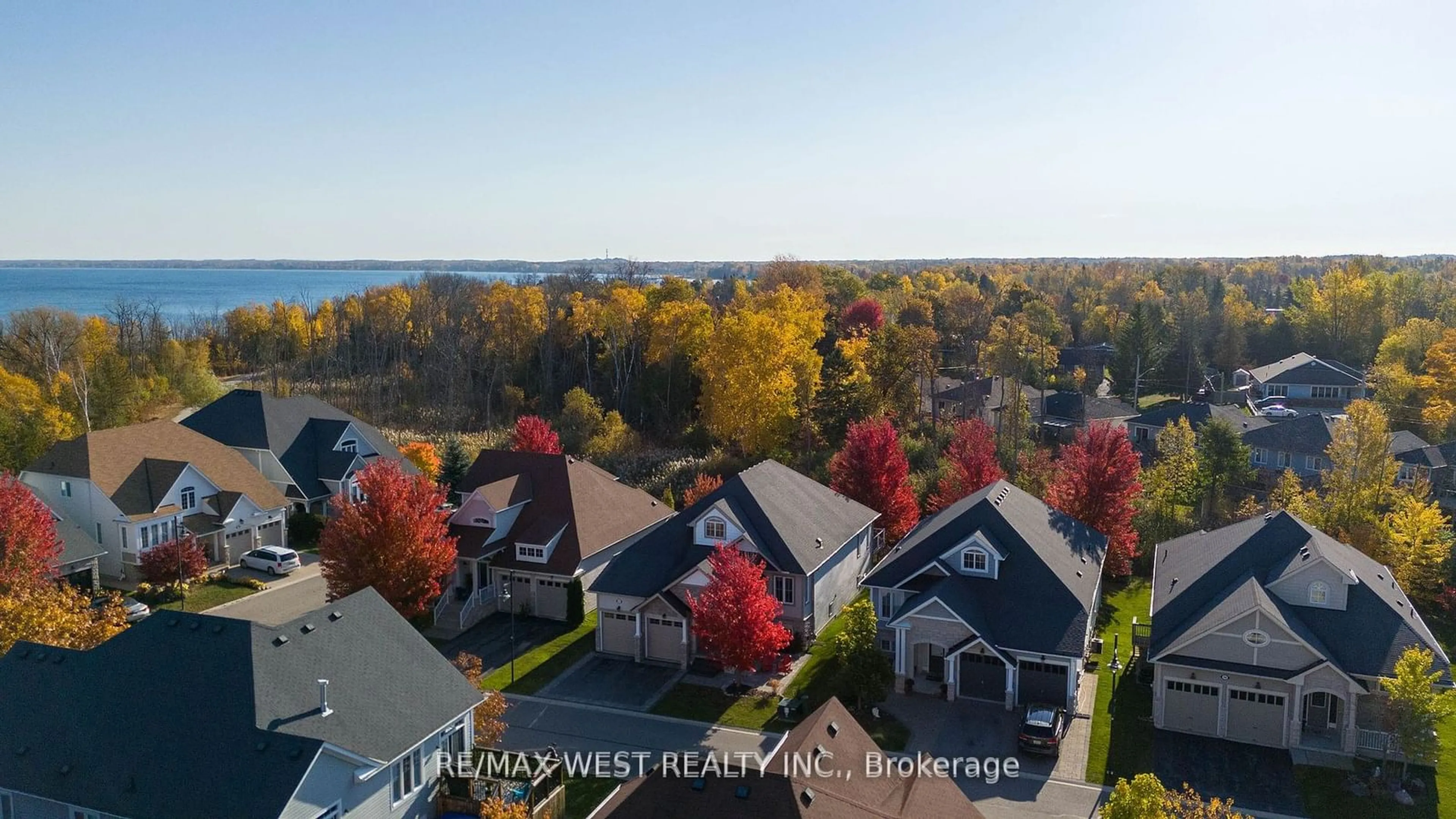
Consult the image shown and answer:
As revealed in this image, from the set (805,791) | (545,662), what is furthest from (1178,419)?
(805,791)

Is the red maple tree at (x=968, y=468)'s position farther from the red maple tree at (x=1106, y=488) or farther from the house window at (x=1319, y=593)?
the house window at (x=1319, y=593)

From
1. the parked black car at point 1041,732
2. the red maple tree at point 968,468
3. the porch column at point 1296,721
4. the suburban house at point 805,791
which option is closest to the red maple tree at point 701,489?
the red maple tree at point 968,468

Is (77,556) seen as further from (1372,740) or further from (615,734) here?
(1372,740)

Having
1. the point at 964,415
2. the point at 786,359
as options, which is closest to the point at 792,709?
the point at 786,359

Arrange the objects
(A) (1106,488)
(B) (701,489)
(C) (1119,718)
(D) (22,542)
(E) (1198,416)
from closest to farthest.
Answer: (C) (1119,718) → (D) (22,542) → (A) (1106,488) → (B) (701,489) → (E) (1198,416)

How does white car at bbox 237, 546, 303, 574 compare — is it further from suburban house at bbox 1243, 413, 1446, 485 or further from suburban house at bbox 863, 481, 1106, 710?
suburban house at bbox 1243, 413, 1446, 485

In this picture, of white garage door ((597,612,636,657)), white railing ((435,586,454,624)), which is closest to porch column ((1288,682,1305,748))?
white garage door ((597,612,636,657))

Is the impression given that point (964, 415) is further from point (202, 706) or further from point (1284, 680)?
point (202, 706)
